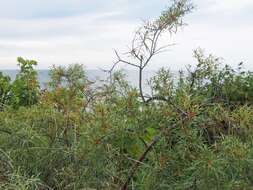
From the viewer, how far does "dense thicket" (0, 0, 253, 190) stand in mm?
1846

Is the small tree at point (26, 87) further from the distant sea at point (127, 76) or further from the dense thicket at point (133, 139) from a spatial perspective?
the dense thicket at point (133, 139)

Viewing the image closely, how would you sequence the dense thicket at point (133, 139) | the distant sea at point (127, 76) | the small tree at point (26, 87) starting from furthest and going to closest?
1. the small tree at point (26, 87)
2. the distant sea at point (127, 76)
3. the dense thicket at point (133, 139)

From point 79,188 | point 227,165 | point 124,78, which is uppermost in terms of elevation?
point 124,78

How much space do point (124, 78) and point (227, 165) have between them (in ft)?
2.52

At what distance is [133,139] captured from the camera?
2047 millimetres

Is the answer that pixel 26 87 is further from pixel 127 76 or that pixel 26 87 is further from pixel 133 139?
pixel 133 139

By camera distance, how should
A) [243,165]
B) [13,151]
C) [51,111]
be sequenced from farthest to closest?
1. [51,111]
2. [13,151]
3. [243,165]

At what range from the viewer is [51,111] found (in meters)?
2.36

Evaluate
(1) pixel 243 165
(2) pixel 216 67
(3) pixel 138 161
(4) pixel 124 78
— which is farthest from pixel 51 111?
(1) pixel 243 165

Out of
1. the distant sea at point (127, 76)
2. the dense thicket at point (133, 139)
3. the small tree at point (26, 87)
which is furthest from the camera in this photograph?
the small tree at point (26, 87)

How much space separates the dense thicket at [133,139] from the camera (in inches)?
72.7

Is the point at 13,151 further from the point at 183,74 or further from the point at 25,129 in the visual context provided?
the point at 183,74

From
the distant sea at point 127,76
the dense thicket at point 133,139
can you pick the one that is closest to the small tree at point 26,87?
the distant sea at point 127,76

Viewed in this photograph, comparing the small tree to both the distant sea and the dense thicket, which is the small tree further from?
the dense thicket
